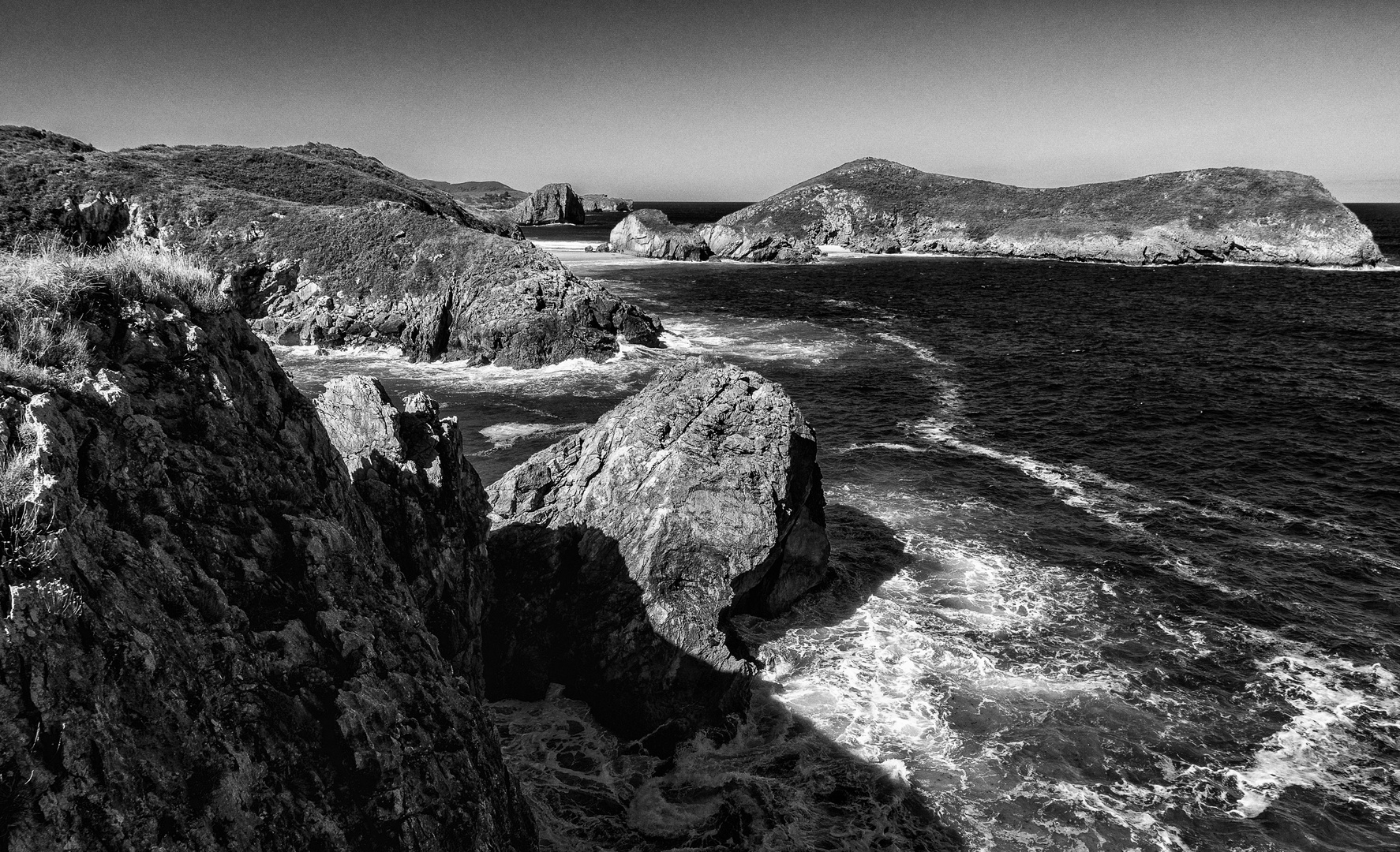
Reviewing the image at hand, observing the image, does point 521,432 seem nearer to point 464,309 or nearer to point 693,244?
point 464,309

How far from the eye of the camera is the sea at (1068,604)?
16172mm

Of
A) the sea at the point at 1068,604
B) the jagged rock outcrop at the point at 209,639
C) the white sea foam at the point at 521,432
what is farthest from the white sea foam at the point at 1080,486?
the jagged rock outcrop at the point at 209,639

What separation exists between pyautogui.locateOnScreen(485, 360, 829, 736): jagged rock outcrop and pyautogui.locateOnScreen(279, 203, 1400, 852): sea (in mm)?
1174

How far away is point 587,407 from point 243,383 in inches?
1297

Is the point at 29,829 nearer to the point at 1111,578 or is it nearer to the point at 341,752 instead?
the point at 341,752

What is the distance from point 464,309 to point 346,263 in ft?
45.6

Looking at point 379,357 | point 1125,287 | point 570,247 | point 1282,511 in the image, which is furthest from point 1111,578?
point 570,247

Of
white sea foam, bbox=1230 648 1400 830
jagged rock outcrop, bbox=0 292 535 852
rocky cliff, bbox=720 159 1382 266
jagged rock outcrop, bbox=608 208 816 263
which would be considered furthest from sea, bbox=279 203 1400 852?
rocky cliff, bbox=720 159 1382 266

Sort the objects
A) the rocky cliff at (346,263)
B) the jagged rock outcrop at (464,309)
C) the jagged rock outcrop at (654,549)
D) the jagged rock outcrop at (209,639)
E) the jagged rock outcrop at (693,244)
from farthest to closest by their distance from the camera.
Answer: the jagged rock outcrop at (693,244) < the rocky cliff at (346,263) < the jagged rock outcrop at (464,309) < the jagged rock outcrop at (654,549) < the jagged rock outcrop at (209,639)

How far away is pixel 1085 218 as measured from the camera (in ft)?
502

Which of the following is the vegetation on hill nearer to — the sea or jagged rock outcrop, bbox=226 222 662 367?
jagged rock outcrop, bbox=226 222 662 367

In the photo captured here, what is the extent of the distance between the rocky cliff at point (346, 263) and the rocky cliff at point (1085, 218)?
4164 inches

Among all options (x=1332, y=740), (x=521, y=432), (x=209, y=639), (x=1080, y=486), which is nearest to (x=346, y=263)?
(x=521, y=432)

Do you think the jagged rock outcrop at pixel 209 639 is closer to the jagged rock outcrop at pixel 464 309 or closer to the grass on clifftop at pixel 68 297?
the grass on clifftop at pixel 68 297
